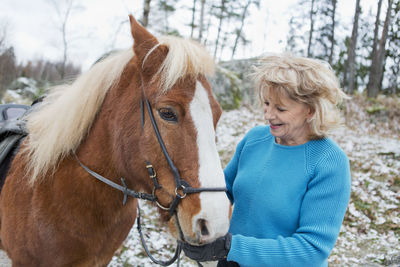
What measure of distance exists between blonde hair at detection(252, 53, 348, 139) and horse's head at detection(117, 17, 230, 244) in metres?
0.38

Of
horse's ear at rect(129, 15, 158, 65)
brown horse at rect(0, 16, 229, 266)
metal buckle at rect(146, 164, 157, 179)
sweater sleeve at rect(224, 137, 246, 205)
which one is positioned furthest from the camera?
sweater sleeve at rect(224, 137, 246, 205)

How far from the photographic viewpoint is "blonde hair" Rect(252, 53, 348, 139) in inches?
56.7

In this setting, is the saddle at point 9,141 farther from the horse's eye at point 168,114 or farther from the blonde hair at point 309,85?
the blonde hair at point 309,85

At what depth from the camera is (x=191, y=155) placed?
1307 millimetres

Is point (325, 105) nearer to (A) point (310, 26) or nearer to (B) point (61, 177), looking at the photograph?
(B) point (61, 177)

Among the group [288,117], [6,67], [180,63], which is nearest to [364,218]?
[288,117]

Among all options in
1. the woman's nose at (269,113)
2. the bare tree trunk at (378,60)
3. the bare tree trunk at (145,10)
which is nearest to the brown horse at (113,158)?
the woman's nose at (269,113)

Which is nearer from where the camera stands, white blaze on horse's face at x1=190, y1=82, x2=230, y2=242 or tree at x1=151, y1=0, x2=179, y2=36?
white blaze on horse's face at x1=190, y1=82, x2=230, y2=242

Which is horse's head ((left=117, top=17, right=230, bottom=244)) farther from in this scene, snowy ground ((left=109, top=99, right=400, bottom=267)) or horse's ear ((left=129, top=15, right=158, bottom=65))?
snowy ground ((left=109, top=99, right=400, bottom=267))

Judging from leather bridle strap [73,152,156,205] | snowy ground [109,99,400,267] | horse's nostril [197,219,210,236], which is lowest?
snowy ground [109,99,400,267]

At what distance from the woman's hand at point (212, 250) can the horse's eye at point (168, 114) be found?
0.66 metres

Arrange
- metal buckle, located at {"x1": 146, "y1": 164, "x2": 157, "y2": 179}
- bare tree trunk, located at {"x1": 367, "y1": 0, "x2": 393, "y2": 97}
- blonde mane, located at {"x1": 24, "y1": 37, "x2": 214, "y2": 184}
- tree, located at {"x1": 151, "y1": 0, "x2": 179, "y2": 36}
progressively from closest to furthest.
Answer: metal buckle, located at {"x1": 146, "y1": 164, "x2": 157, "y2": 179}, blonde mane, located at {"x1": 24, "y1": 37, "x2": 214, "y2": 184}, tree, located at {"x1": 151, "y1": 0, "x2": 179, "y2": 36}, bare tree trunk, located at {"x1": 367, "y1": 0, "x2": 393, "y2": 97}

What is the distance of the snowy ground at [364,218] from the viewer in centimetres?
380

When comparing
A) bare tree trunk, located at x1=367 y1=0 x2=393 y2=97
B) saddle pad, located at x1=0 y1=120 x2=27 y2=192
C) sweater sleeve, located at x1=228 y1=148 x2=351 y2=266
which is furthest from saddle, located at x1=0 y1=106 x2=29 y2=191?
bare tree trunk, located at x1=367 y1=0 x2=393 y2=97
